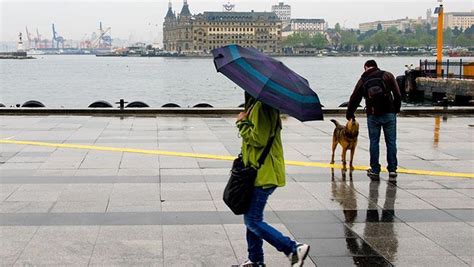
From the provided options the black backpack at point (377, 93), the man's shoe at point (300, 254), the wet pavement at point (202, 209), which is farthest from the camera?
the black backpack at point (377, 93)

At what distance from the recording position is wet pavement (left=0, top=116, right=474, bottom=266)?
5.89 meters

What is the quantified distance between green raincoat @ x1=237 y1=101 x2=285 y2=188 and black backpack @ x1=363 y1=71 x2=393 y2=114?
174 inches

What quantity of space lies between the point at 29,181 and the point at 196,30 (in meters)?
174

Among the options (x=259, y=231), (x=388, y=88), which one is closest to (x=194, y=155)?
(x=388, y=88)

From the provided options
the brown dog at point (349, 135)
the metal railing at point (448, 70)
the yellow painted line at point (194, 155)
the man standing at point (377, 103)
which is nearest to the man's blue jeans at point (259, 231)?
the man standing at point (377, 103)

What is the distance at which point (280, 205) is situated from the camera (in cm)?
776

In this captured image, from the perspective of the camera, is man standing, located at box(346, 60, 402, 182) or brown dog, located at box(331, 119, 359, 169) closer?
man standing, located at box(346, 60, 402, 182)

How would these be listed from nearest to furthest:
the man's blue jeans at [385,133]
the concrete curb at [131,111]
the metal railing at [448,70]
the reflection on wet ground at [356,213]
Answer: the reflection on wet ground at [356,213], the man's blue jeans at [385,133], the concrete curb at [131,111], the metal railing at [448,70]

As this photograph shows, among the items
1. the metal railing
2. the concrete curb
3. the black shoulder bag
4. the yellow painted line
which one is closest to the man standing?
the yellow painted line

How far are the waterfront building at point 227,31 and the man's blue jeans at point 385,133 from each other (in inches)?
6549

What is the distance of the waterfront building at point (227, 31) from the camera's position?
179875 millimetres

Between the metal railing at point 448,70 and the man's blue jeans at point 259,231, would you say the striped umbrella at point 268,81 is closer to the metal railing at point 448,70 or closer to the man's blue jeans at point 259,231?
the man's blue jeans at point 259,231

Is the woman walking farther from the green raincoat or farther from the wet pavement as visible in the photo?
the wet pavement

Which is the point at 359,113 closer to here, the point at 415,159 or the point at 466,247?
the point at 415,159
